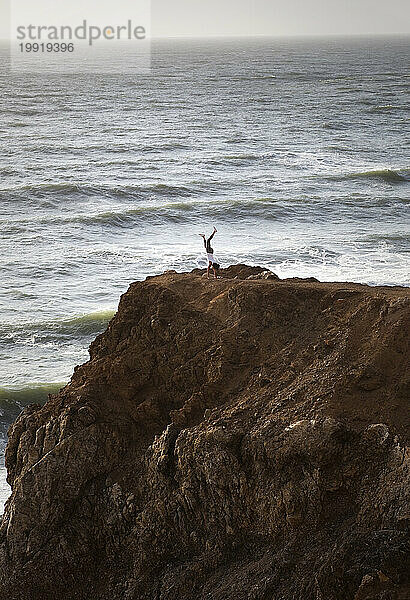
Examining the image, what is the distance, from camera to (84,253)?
96.5 ft

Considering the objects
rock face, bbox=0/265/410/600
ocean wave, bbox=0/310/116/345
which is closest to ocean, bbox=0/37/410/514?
ocean wave, bbox=0/310/116/345

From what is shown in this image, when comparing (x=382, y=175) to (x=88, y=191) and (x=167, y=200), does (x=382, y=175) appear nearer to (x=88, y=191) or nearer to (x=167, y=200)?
(x=167, y=200)

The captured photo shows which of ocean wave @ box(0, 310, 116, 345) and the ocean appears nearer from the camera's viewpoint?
ocean wave @ box(0, 310, 116, 345)

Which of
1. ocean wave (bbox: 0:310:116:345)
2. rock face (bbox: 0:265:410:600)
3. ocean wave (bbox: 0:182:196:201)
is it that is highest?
rock face (bbox: 0:265:410:600)

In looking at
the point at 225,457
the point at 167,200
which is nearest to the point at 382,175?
the point at 167,200

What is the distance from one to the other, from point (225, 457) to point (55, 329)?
14312mm

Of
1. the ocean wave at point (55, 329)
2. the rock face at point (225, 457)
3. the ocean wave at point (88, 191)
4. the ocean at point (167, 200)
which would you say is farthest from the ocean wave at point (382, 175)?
the rock face at point (225, 457)

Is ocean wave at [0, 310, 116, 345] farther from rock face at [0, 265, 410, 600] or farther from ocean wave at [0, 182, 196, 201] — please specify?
ocean wave at [0, 182, 196, 201]

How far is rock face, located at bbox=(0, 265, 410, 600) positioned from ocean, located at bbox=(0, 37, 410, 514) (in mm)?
5610

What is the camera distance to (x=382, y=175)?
41906 mm

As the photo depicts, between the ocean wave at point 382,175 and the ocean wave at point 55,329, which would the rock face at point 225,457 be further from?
the ocean wave at point 382,175

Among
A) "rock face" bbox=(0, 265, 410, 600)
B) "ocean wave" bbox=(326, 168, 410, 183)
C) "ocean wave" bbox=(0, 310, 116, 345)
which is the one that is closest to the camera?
"rock face" bbox=(0, 265, 410, 600)

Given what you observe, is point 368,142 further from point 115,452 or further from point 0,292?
point 115,452

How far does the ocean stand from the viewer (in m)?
24.0
